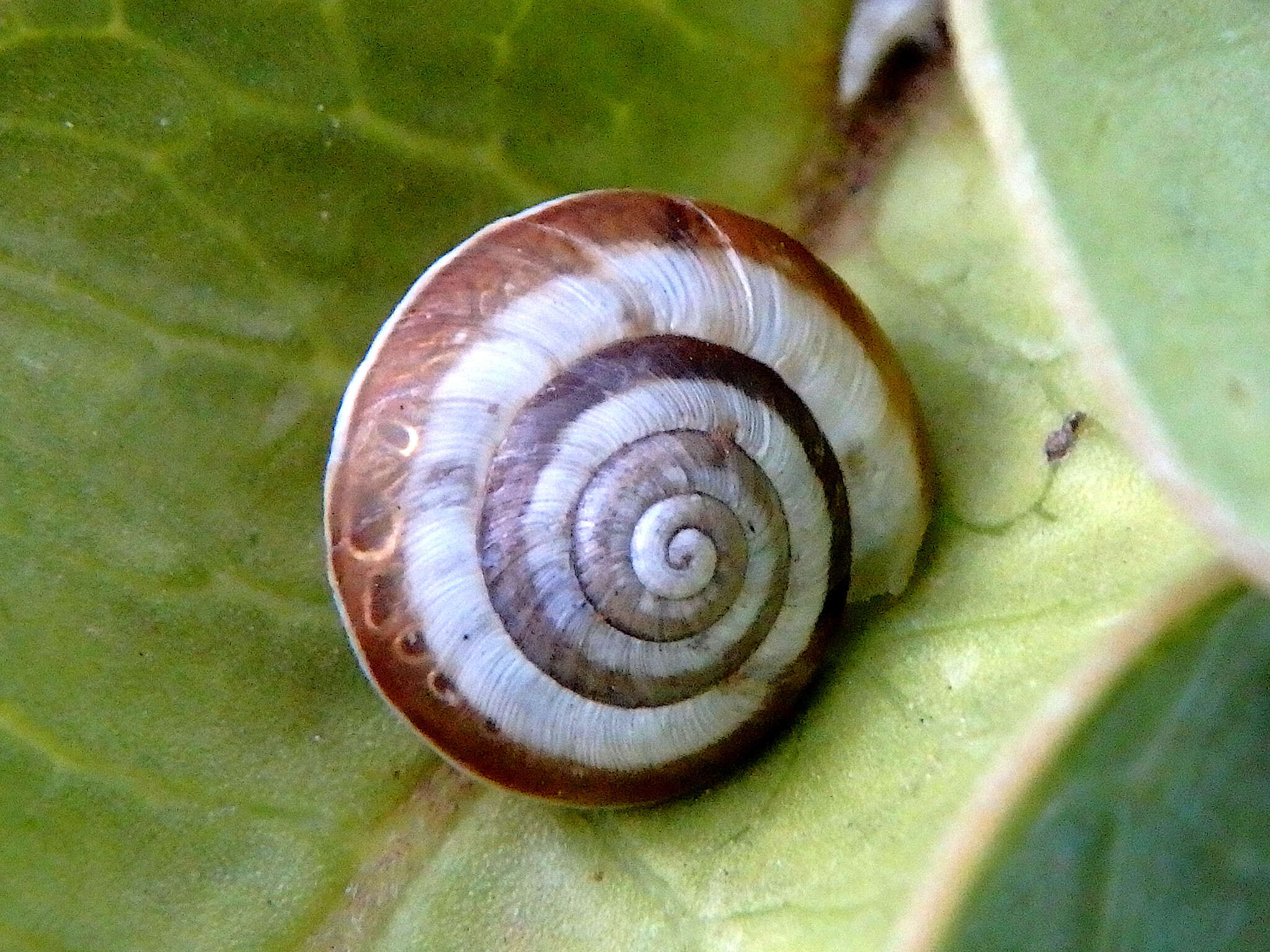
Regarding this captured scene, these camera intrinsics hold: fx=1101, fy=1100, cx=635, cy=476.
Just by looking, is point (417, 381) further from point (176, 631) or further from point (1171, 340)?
point (1171, 340)

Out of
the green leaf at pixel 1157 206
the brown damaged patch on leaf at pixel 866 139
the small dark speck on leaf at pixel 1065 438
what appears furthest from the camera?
the brown damaged patch on leaf at pixel 866 139

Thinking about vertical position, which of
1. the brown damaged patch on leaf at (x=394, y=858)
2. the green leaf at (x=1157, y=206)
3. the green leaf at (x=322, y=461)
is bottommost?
the brown damaged patch on leaf at (x=394, y=858)

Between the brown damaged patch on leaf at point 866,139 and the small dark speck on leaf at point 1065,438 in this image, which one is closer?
the small dark speck on leaf at point 1065,438

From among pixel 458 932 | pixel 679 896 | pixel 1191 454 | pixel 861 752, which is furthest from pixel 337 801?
pixel 1191 454

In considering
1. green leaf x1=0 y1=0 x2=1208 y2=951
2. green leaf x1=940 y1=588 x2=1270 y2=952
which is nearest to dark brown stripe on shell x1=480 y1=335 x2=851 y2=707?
green leaf x1=0 y1=0 x2=1208 y2=951

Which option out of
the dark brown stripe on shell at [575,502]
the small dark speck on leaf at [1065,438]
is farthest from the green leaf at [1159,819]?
the dark brown stripe on shell at [575,502]

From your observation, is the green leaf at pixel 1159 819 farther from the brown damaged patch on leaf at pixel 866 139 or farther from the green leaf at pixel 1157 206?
the brown damaged patch on leaf at pixel 866 139

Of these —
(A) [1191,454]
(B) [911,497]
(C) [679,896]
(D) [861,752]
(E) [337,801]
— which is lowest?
(E) [337,801]
